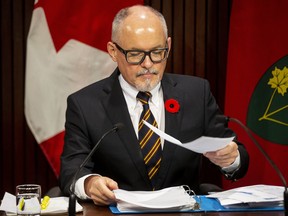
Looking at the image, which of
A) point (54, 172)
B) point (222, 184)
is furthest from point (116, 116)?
point (222, 184)

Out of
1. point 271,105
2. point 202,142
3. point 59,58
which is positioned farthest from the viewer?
point 59,58

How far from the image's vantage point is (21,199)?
1.83 m

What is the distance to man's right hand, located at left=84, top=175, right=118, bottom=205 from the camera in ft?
6.51

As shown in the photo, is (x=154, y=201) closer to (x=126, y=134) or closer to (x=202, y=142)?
(x=202, y=142)

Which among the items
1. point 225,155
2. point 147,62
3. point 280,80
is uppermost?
point 147,62

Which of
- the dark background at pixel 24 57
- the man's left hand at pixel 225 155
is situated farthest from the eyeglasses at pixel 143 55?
the dark background at pixel 24 57

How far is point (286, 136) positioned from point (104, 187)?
5.29 feet

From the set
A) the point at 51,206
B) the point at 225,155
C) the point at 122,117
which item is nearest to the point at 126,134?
the point at 122,117

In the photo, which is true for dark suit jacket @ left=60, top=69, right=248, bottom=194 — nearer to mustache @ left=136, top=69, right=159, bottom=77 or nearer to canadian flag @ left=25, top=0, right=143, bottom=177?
mustache @ left=136, top=69, right=159, bottom=77

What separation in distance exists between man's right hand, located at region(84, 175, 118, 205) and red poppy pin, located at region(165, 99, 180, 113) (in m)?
0.62

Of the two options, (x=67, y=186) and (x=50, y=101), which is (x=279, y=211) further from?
(x=50, y=101)

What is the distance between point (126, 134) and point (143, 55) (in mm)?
375

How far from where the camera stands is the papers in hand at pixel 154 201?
6.30 feet

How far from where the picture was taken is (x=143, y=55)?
8.14 feet
